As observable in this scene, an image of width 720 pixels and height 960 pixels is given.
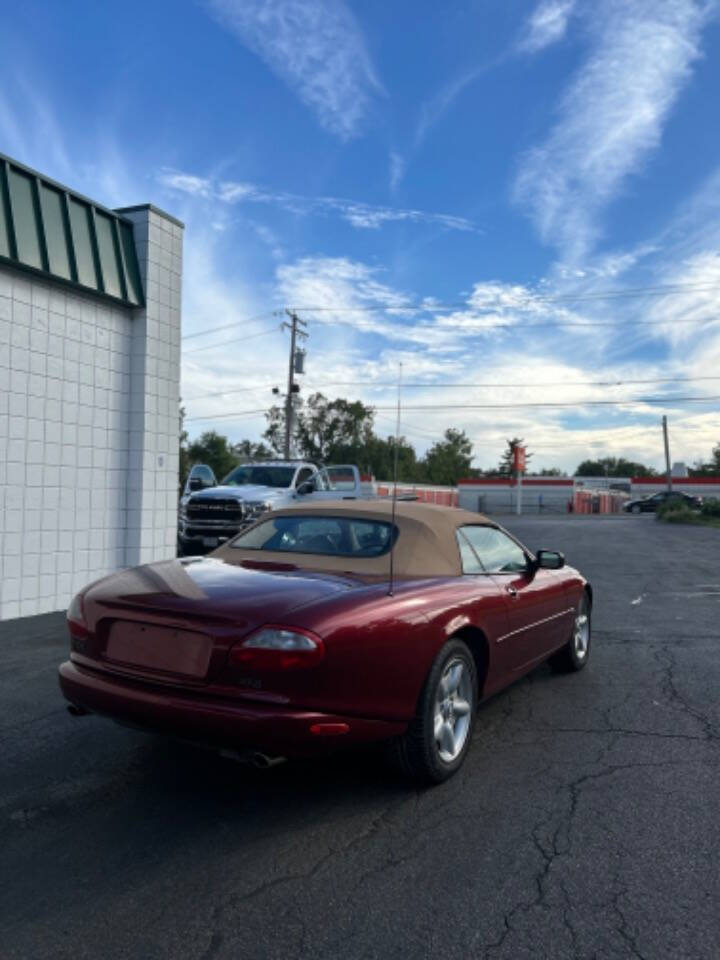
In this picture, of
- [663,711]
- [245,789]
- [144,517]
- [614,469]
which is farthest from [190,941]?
[614,469]

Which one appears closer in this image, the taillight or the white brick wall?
the taillight

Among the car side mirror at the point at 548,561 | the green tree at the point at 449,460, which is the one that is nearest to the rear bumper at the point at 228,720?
the car side mirror at the point at 548,561

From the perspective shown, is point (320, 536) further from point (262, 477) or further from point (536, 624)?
point (262, 477)

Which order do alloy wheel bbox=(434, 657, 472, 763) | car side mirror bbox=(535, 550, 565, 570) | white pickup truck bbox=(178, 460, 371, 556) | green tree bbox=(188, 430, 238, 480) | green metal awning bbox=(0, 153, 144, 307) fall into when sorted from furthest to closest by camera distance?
green tree bbox=(188, 430, 238, 480) → white pickup truck bbox=(178, 460, 371, 556) → green metal awning bbox=(0, 153, 144, 307) → car side mirror bbox=(535, 550, 565, 570) → alloy wheel bbox=(434, 657, 472, 763)

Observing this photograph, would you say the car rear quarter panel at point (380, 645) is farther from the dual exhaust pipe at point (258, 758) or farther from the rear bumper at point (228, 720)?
the dual exhaust pipe at point (258, 758)

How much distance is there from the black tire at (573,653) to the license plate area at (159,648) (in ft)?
11.2

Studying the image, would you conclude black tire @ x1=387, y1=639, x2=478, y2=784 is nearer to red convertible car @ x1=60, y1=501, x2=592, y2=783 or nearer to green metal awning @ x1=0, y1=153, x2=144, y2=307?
red convertible car @ x1=60, y1=501, x2=592, y2=783

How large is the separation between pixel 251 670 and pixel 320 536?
5.00ft

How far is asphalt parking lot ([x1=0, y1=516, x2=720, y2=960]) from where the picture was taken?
8.36ft

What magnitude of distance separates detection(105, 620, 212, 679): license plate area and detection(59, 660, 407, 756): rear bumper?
97 mm

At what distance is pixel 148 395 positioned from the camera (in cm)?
948

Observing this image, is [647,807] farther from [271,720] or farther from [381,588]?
[271,720]

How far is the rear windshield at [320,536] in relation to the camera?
14.5ft

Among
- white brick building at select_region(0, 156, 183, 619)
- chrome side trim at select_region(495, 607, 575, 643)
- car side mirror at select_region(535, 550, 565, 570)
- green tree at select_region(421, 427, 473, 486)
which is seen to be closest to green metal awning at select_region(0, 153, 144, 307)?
white brick building at select_region(0, 156, 183, 619)
